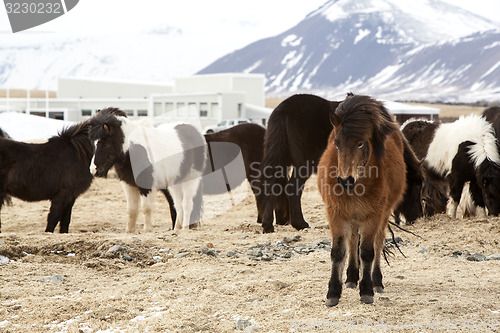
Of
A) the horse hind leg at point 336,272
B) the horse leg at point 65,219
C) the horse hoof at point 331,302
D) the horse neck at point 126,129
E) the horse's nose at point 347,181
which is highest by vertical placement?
the horse's nose at point 347,181

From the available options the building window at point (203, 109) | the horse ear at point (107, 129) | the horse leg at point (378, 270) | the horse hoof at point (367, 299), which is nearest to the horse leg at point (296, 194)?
the horse ear at point (107, 129)

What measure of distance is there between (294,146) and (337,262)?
402 centimetres

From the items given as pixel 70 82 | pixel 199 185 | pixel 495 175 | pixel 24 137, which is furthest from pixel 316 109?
pixel 70 82

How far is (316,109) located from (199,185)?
106 inches

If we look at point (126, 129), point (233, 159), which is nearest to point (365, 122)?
point (126, 129)

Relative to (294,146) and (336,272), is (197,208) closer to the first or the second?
(294,146)

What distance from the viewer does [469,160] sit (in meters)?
10.1

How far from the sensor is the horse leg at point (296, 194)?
865cm

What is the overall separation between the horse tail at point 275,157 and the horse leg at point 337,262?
397 cm

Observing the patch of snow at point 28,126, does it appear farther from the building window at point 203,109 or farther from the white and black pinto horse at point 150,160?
the building window at point 203,109

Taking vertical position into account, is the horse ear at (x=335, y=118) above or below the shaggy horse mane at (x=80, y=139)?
above

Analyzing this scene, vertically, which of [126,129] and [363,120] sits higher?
[363,120]

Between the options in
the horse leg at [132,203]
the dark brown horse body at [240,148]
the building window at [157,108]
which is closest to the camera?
the horse leg at [132,203]

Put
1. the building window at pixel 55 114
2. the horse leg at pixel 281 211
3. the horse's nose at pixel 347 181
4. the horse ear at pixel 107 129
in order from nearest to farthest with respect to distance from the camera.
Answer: the horse's nose at pixel 347 181 → the horse ear at pixel 107 129 → the horse leg at pixel 281 211 → the building window at pixel 55 114
